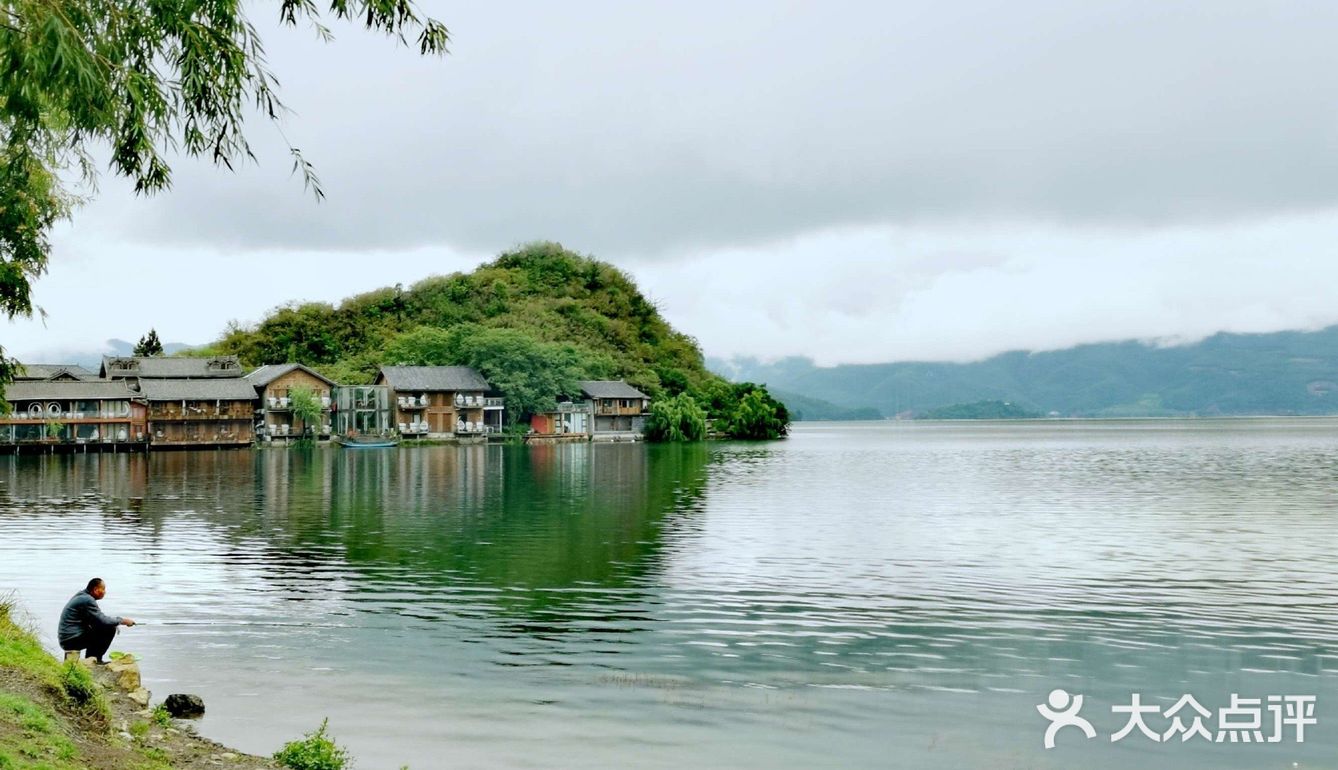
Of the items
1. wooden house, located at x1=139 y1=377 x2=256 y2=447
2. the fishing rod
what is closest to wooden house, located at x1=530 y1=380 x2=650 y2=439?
wooden house, located at x1=139 y1=377 x2=256 y2=447

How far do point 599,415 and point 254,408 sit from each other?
3741 centimetres

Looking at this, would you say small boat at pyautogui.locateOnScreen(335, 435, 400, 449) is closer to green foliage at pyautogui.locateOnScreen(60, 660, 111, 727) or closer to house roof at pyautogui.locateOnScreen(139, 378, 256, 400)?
house roof at pyautogui.locateOnScreen(139, 378, 256, 400)

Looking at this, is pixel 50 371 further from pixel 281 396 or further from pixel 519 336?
pixel 519 336

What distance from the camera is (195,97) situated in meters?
10.0

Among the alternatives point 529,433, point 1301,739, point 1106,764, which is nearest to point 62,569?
point 1106,764

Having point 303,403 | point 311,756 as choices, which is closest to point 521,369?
point 303,403

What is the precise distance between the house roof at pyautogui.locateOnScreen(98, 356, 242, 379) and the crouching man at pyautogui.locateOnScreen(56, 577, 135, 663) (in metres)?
96.0

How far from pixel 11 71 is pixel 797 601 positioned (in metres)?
16.7

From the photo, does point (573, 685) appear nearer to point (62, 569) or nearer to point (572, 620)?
point (572, 620)

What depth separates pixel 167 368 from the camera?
104 metres

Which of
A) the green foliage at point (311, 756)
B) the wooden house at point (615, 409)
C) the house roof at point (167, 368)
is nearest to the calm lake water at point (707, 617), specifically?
the green foliage at point (311, 756)

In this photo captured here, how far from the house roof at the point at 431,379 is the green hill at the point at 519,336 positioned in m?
3.24

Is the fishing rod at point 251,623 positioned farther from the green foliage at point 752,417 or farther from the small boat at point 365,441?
the green foliage at point 752,417

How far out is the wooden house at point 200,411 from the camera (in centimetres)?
9525
